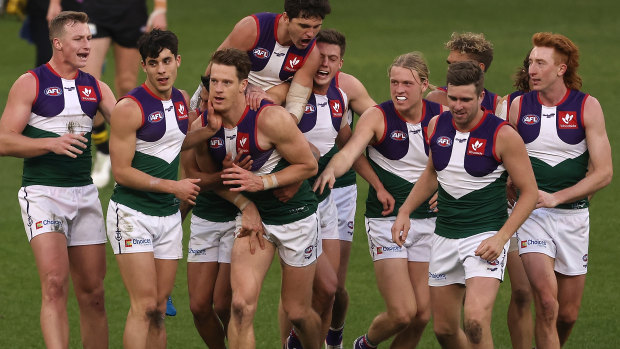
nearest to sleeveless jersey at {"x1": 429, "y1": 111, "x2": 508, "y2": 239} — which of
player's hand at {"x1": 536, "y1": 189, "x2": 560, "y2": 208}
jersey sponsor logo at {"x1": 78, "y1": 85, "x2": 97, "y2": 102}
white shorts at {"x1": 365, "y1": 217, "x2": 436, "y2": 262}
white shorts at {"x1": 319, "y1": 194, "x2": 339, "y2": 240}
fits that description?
player's hand at {"x1": 536, "y1": 189, "x2": 560, "y2": 208}

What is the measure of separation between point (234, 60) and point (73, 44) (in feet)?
3.86

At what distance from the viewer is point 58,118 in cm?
817

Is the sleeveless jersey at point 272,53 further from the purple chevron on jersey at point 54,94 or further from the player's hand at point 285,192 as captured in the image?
the purple chevron on jersey at point 54,94

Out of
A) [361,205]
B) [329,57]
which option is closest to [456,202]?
[329,57]

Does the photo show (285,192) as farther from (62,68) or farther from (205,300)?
(62,68)

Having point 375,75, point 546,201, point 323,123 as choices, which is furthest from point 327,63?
point 375,75

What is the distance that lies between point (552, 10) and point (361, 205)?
13.0m

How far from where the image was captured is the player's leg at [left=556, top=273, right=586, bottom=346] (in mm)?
8617

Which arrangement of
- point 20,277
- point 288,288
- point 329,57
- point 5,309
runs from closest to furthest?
point 288,288
point 329,57
point 5,309
point 20,277

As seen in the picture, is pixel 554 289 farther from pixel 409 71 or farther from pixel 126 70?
pixel 126 70

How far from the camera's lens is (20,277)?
11375mm

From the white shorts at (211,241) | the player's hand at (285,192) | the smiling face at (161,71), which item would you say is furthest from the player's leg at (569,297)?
the smiling face at (161,71)

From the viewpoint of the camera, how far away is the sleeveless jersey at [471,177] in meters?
7.84

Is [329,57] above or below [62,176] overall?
above
